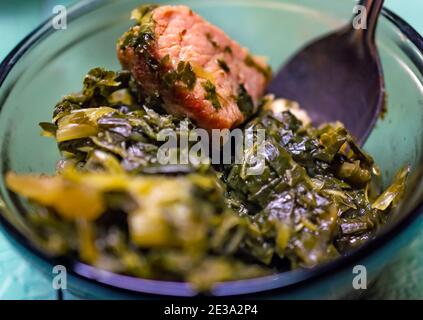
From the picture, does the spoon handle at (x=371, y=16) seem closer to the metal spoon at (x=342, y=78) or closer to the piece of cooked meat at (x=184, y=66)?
the metal spoon at (x=342, y=78)

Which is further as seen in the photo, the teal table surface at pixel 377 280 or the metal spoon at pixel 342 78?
the metal spoon at pixel 342 78

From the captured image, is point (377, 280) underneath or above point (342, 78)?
underneath

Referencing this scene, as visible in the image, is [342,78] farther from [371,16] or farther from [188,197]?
[188,197]

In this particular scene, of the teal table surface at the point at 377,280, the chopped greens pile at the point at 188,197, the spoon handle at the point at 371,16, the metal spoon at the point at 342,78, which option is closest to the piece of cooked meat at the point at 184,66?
the chopped greens pile at the point at 188,197

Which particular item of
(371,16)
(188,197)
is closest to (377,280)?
(188,197)

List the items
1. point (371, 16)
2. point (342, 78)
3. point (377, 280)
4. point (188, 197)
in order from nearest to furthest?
1. point (188, 197)
2. point (377, 280)
3. point (371, 16)
4. point (342, 78)

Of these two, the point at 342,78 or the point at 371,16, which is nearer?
the point at 371,16
